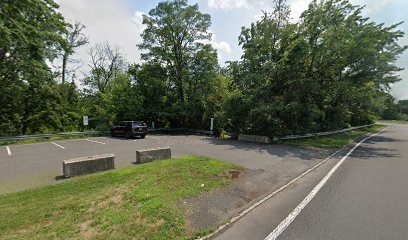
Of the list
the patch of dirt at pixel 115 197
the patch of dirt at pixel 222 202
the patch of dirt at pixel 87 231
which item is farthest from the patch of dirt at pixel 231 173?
the patch of dirt at pixel 87 231

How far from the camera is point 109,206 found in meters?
4.40

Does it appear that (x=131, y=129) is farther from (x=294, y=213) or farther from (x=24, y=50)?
(x=294, y=213)

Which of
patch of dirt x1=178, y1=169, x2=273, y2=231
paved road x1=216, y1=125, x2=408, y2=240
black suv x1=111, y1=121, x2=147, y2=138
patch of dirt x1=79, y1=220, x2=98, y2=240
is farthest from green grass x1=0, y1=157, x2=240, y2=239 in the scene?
black suv x1=111, y1=121, x2=147, y2=138

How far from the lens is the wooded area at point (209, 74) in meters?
15.3

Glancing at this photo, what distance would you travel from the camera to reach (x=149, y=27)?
23.6m

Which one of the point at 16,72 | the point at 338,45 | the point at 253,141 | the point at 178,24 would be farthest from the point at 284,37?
the point at 16,72

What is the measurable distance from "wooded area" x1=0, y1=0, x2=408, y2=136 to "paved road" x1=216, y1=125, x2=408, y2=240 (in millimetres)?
8125

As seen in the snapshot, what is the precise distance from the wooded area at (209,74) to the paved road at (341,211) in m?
8.12

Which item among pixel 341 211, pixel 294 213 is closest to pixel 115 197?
pixel 294 213

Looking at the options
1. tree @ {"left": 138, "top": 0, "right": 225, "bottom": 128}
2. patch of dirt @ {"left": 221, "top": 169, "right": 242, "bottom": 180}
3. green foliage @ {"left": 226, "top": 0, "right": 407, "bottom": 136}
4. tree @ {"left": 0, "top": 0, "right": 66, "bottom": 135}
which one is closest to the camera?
patch of dirt @ {"left": 221, "top": 169, "right": 242, "bottom": 180}

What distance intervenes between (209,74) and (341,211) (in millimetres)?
20157

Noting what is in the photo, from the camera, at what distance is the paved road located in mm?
3621

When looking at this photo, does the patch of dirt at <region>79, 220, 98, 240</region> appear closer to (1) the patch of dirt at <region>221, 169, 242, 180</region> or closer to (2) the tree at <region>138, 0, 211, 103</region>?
(1) the patch of dirt at <region>221, 169, 242, 180</region>

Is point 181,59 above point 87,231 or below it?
above
